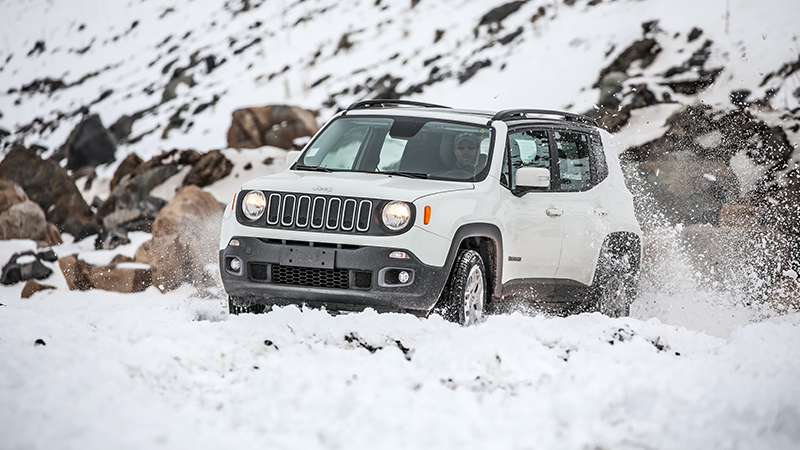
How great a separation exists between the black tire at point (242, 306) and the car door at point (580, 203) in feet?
8.18

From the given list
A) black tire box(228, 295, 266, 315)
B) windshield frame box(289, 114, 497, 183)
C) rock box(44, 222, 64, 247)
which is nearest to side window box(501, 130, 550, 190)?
windshield frame box(289, 114, 497, 183)

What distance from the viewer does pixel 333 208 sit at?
5.88 m

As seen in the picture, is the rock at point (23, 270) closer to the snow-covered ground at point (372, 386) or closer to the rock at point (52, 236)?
the rock at point (52, 236)

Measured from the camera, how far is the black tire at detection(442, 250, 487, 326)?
19.6 feet

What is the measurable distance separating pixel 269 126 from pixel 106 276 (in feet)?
40.8

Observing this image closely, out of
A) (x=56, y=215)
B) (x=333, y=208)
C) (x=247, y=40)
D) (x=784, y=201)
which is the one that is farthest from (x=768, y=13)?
(x=247, y=40)

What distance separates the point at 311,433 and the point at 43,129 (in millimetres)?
40716

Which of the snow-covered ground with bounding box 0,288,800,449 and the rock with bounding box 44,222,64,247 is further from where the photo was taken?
the rock with bounding box 44,222,64,247

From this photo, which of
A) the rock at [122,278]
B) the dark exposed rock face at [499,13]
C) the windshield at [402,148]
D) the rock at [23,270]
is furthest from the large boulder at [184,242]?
the dark exposed rock face at [499,13]

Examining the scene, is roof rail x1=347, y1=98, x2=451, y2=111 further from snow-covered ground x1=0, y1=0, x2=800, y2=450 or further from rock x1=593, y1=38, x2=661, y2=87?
rock x1=593, y1=38, x2=661, y2=87

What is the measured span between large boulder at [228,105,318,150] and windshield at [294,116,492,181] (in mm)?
15232

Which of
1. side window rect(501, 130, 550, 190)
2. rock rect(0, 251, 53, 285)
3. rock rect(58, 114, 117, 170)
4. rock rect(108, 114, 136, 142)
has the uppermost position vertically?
side window rect(501, 130, 550, 190)

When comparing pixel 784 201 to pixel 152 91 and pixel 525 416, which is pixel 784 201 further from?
pixel 152 91

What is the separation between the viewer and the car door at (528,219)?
263 inches
